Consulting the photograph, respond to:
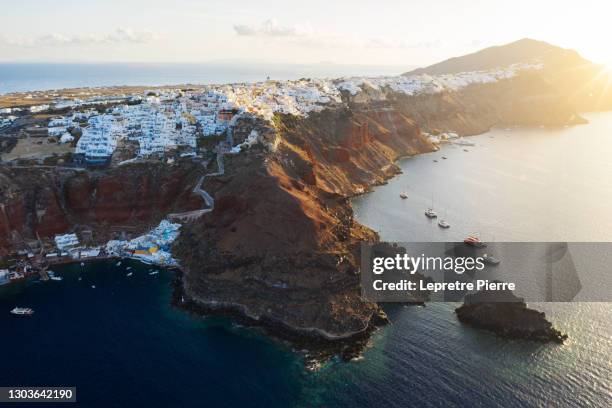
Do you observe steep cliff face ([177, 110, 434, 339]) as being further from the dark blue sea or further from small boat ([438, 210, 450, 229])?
small boat ([438, 210, 450, 229])

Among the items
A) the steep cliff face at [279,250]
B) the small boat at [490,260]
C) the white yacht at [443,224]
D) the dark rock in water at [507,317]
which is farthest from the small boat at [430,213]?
the dark rock in water at [507,317]

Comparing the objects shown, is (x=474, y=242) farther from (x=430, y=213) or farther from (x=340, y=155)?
(x=340, y=155)

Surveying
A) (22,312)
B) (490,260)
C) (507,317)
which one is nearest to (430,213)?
(490,260)

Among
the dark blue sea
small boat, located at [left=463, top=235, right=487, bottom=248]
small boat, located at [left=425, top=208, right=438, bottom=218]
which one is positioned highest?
small boat, located at [left=425, top=208, right=438, bottom=218]

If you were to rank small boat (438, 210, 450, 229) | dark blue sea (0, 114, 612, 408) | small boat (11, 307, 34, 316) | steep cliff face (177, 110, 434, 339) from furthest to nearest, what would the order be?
small boat (438, 210, 450, 229)
small boat (11, 307, 34, 316)
steep cliff face (177, 110, 434, 339)
dark blue sea (0, 114, 612, 408)

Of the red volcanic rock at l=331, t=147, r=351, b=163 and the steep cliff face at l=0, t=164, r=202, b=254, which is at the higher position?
the red volcanic rock at l=331, t=147, r=351, b=163

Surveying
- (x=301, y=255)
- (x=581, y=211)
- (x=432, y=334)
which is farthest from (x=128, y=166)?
(x=581, y=211)

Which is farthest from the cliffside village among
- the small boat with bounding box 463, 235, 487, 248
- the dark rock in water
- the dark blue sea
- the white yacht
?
the small boat with bounding box 463, 235, 487, 248

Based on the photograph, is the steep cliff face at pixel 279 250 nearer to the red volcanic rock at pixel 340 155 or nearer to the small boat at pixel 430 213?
the small boat at pixel 430 213
